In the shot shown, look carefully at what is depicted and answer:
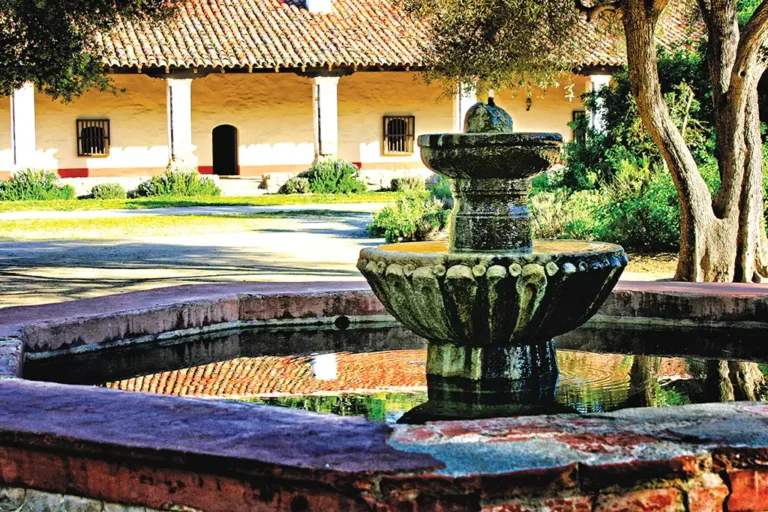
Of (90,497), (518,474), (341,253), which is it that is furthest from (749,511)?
(341,253)

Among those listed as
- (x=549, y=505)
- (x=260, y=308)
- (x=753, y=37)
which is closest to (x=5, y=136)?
(x=753, y=37)

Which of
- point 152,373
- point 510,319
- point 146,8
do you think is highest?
→ point 146,8

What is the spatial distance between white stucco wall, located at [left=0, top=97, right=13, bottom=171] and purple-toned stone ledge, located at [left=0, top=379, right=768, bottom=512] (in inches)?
1027

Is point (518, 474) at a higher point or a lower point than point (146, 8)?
lower

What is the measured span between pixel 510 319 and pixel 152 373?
1.96 meters

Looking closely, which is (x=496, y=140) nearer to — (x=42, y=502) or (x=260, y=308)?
(x=42, y=502)

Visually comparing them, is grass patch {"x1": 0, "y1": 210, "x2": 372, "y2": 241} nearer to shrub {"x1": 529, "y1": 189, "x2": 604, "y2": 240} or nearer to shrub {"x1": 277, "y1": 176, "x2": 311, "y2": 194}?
shrub {"x1": 529, "y1": 189, "x2": 604, "y2": 240}

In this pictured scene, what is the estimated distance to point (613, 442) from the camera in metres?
3.18

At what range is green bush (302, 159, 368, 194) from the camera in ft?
91.3

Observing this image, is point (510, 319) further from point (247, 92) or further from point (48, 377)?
point (247, 92)

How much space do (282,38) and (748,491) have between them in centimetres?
2705

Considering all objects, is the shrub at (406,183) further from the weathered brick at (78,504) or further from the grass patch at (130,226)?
the weathered brick at (78,504)

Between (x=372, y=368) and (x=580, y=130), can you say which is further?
(x=580, y=130)

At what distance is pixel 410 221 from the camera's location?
15125mm
